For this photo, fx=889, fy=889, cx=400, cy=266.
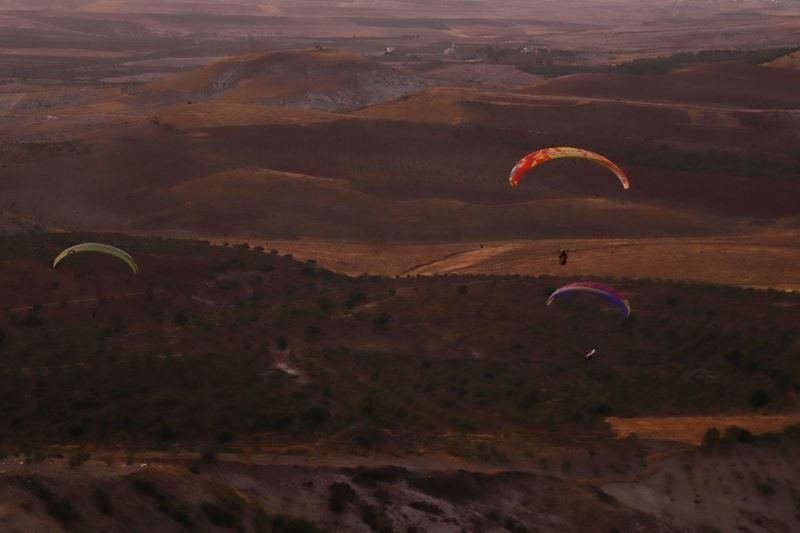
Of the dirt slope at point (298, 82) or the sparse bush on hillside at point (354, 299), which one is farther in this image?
the dirt slope at point (298, 82)

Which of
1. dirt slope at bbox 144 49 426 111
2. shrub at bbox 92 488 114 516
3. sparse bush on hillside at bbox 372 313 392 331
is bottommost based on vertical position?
sparse bush on hillside at bbox 372 313 392 331

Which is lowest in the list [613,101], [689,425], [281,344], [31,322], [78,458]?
[31,322]

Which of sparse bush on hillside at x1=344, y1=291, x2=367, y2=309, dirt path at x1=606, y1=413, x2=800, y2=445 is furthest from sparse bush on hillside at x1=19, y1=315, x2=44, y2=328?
dirt path at x1=606, y1=413, x2=800, y2=445

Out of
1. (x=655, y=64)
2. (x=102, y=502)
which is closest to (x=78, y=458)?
(x=102, y=502)

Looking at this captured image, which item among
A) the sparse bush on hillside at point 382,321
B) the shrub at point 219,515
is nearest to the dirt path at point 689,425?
the shrub at point 219,515

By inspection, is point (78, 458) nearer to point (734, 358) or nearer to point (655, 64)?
point (734, 358)

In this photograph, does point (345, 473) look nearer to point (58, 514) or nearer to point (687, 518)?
point (58, 514)

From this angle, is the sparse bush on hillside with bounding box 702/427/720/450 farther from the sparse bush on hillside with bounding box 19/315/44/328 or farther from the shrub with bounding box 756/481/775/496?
the sparse bush on hillside with bounding box 19/315/44/328

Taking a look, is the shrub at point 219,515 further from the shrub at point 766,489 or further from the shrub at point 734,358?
the shrub at point 734,358

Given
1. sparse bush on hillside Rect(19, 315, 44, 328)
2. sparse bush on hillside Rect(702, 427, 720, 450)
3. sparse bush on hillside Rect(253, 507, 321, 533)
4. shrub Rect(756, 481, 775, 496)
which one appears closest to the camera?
sparse bush on hillside Rect(253, 507, 321, 533)
